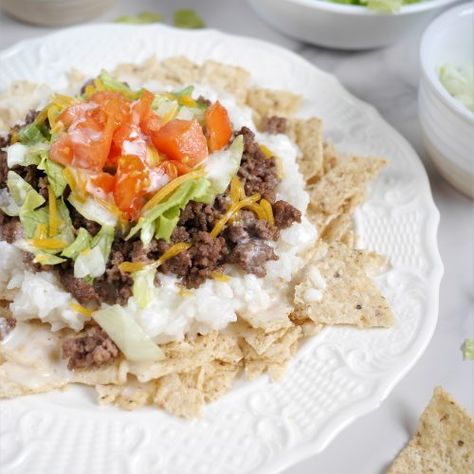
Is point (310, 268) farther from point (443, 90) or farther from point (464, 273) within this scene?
point (443, 90)

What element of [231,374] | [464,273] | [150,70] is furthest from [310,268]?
[150,70]

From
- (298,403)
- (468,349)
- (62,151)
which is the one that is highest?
(62,151)

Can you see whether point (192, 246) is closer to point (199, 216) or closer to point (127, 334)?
point (199, 216)

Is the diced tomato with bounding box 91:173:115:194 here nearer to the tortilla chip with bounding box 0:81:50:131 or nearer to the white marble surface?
the tortilla chip with bounding box 0:81:50:131

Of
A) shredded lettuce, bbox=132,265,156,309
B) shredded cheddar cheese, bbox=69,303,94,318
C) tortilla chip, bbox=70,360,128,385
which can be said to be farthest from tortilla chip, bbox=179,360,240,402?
shredded cheddar cheese, bbox=69,303,94,318

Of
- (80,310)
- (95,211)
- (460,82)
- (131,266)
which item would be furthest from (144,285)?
(460,82)
